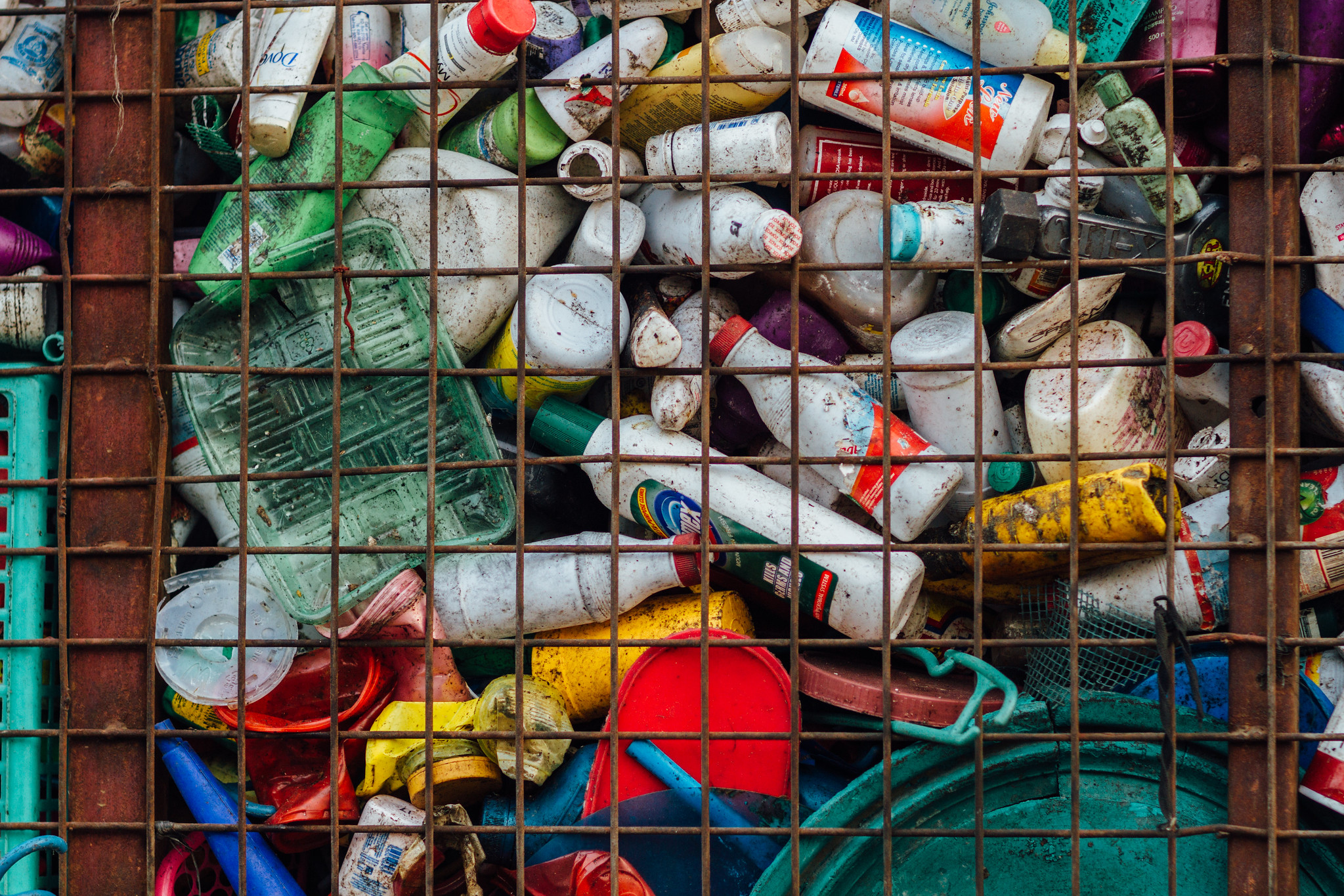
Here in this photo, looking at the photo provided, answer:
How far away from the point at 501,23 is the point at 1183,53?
0.92 meters

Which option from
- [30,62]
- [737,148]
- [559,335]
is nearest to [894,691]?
[559,335]

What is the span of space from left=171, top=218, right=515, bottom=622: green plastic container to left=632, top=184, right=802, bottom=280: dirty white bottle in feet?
1.10

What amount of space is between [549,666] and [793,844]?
406mm

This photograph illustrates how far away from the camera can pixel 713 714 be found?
1330mm

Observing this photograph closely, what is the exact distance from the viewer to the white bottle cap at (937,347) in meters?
1.32

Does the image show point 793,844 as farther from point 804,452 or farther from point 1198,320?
point 1198,320

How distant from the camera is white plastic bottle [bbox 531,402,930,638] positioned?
1291 millimetres

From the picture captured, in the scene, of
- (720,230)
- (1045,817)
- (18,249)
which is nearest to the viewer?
(1045,817)

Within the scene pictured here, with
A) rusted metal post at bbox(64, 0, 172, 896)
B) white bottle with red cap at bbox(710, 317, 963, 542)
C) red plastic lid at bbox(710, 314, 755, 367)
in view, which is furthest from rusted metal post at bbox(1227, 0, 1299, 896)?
rusted metal post at bbox(64, 0, 172, 896)

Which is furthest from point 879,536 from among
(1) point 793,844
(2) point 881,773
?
(1) point 793,844

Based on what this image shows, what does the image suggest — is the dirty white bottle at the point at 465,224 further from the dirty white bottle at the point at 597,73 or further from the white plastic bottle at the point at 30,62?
the white plastic bottle at the point at 30,62

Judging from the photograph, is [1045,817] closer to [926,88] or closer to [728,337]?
[728,337]

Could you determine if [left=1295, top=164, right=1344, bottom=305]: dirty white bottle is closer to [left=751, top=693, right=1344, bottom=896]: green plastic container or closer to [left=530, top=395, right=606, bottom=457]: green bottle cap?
[left=751, top=693, right=1344, bottom=896]: green plastic container

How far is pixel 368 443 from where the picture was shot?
139 centimetres
